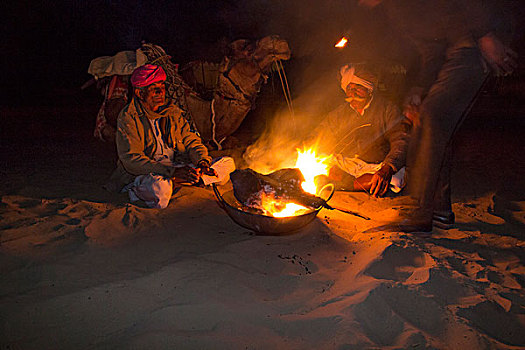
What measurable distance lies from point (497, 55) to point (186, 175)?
9.17 feet

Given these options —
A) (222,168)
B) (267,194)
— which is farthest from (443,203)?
(222,168)

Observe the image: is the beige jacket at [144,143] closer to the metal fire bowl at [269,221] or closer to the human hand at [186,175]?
the human hand at [186,175]

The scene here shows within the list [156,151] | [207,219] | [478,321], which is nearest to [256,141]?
[156,151]

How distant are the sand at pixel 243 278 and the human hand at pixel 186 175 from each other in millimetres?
265

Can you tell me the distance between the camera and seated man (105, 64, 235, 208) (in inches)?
136

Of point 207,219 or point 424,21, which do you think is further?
point 207,219

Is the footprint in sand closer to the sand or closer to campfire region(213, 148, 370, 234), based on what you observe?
the sand

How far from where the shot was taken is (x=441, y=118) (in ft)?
8.71

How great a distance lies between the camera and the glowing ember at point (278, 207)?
2930 mm

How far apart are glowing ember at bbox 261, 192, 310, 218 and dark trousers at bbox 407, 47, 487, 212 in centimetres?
97

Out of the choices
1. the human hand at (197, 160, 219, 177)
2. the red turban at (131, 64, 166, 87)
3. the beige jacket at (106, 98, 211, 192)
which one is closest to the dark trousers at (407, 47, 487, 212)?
the human hand at (197, 160, 219, 177)

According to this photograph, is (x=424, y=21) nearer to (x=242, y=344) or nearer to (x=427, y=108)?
(x=427, y=108)

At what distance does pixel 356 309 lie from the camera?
1.89 m

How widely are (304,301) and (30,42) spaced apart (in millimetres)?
12405
